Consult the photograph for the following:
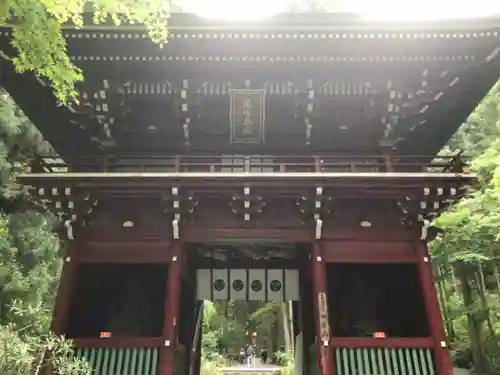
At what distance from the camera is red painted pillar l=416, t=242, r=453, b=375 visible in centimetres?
785

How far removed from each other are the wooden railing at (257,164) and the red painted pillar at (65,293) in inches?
60.6

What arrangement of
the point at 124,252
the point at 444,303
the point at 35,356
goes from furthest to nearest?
the point at 444,303, the point at 124,252, the point at 35,356

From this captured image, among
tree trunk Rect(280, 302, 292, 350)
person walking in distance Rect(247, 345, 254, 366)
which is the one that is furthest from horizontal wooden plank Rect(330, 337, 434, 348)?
person walking in distance Rect(247, 345, 254, 366)

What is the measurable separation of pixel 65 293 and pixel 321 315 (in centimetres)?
456

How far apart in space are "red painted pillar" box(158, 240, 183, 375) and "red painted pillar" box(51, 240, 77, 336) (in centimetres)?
177

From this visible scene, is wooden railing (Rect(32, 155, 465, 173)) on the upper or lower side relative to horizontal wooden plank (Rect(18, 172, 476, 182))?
upper

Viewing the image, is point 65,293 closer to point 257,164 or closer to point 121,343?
point 121,343

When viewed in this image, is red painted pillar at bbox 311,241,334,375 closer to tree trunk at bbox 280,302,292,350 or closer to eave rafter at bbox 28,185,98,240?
eave rafter at bbox 28,185,98,240

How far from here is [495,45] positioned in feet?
26.0

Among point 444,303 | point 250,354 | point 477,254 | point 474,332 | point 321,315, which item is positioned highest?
point 477,254

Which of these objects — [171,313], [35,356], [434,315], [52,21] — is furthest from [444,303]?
[52,21]

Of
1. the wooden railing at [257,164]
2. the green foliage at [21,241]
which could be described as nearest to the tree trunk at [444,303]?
the wooden railing at [257,164]

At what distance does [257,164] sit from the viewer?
895cm

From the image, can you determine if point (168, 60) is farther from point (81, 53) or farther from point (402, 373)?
point (402, 373)
